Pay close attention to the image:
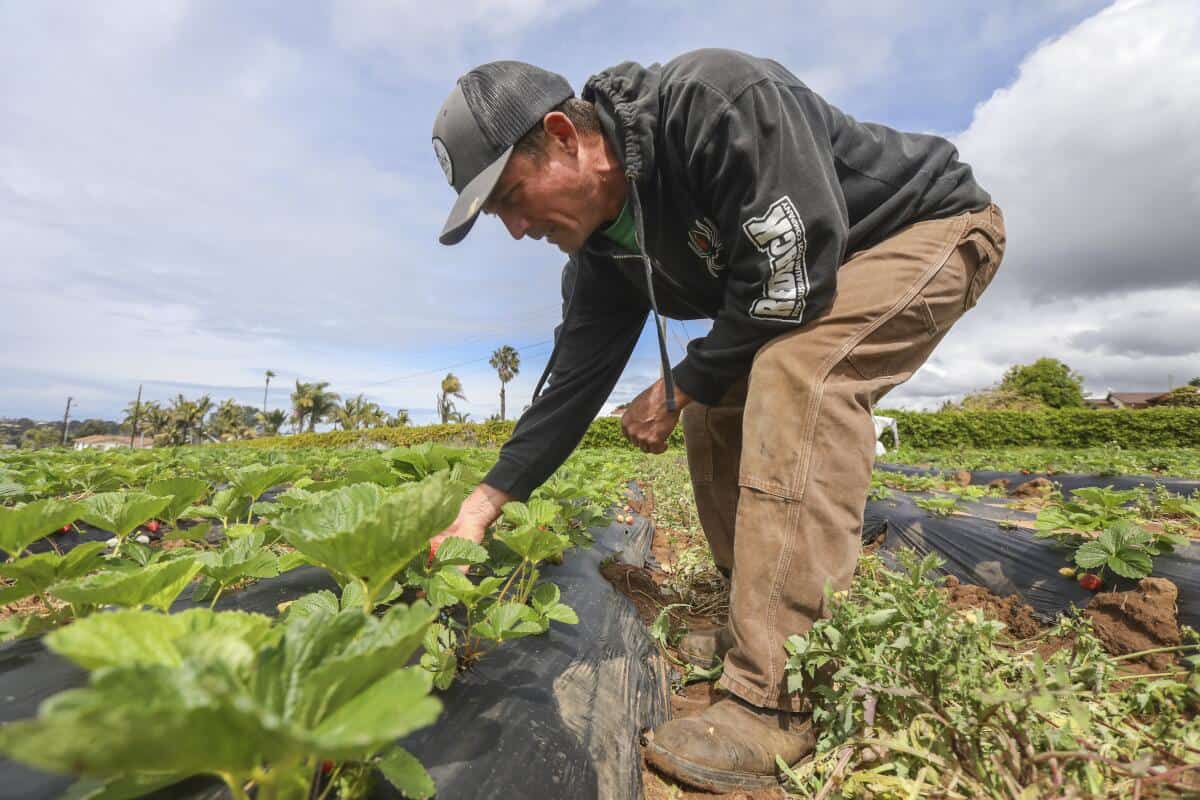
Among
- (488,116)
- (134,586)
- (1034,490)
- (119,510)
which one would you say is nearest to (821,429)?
(488,116)

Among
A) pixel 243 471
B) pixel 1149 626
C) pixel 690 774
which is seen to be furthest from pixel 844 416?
pixel 243 471

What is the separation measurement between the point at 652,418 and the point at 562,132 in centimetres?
95

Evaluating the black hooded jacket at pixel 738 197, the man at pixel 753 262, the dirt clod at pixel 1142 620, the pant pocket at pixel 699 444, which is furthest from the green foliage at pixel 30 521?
the dirt clod at pixel 1142 620

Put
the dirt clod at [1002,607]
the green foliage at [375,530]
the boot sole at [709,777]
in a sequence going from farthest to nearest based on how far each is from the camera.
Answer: the dirt clod at [1002,607] < the boot sole at [709,777] < the green foliage at [375,530]

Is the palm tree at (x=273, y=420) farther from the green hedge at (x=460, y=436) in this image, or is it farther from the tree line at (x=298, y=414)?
the green hedge at (x=460, y=436)

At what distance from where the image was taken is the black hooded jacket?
61.0 inches

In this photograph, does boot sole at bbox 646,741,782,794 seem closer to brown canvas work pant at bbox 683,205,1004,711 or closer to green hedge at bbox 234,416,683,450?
brown canvas work pant at bbox 683,205,1004,711

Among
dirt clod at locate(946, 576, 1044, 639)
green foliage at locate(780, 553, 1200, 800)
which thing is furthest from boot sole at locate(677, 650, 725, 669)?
dirt clod at locate(946, 576, 1044, 639)

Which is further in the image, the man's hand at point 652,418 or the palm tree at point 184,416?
the palm tree at point 184,416

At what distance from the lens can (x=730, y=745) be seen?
129 centimetres

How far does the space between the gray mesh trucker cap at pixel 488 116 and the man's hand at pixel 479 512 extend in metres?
0.86

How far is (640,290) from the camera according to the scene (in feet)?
7.43

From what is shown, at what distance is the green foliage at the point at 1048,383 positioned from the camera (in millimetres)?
44531

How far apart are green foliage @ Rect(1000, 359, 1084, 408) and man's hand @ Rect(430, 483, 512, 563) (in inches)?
2010
